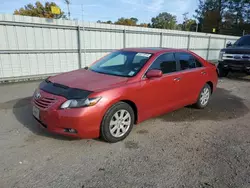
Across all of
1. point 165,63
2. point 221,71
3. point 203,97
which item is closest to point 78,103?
point 165,63

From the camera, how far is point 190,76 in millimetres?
4512

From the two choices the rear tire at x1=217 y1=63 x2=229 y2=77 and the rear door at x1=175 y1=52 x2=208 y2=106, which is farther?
the rear tire at x1=217 y1=63 x2=229 y2=77

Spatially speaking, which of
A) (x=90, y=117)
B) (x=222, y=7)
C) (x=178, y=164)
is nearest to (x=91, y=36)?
(x=90, y=117)

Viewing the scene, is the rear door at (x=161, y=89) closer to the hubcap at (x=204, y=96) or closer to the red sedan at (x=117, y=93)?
the red sedan at (x=117, y=93)

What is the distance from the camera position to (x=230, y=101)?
603cm

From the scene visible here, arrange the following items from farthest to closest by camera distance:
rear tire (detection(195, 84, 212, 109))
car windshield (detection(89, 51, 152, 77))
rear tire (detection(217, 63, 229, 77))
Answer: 1. rear tire (detection(217, 63, 229, 77))
2. rear tire (detection(195, 84, 212, 109))
3. car windshield (detection(89, 51, 152, 77))

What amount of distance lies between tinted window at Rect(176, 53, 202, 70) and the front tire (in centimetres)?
181

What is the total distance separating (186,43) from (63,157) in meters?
13.4

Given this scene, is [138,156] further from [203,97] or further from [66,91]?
[203,97]

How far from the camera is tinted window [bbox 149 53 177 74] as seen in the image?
390 centimetres

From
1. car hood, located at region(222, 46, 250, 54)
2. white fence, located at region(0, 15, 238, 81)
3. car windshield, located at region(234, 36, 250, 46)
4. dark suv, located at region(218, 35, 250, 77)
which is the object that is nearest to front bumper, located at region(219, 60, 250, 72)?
dark suv, located at region(218, 35, 250, 77)

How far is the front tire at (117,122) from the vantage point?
3160 millimetres

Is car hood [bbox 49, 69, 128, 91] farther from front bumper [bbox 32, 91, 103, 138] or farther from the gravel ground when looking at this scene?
the gravel ground

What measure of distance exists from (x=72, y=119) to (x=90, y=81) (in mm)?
767
